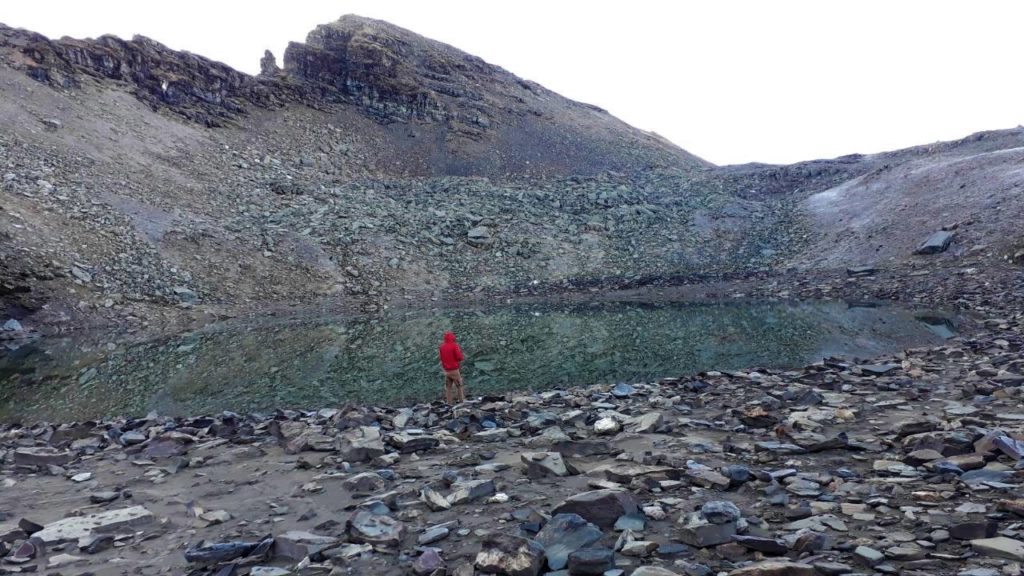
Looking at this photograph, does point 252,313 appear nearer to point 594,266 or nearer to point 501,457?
point 594,266

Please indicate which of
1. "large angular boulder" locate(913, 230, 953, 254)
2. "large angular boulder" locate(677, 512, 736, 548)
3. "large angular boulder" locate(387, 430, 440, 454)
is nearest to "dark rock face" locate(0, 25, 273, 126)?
"large angular boulder" locate(387, 430, 440, 454)

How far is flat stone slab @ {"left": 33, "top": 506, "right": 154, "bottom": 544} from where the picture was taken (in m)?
4.64

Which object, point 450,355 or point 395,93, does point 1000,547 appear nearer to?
point 450,355

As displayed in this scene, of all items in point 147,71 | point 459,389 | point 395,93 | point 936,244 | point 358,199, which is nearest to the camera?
point 459,389

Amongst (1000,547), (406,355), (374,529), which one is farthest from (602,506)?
(406,355)

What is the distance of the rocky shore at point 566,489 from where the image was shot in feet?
11.5

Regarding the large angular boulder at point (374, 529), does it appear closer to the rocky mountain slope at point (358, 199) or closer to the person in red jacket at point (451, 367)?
the person in red jacket at point (451, 367)

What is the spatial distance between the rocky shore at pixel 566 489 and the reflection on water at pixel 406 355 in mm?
3343

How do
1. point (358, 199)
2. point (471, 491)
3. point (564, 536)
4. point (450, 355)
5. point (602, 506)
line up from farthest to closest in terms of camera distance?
point (358, 199), point (450, 355), point (471, 491), point (602, 506), point (564, 536)

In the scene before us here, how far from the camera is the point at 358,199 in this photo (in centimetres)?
3406

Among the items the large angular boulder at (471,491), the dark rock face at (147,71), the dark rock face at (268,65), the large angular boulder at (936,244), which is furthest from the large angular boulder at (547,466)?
the dark rock face at (268,65)

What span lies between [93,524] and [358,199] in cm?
3056

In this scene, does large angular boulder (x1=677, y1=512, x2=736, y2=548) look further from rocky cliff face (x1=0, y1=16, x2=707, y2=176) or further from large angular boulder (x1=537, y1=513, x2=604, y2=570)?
rocky cliff face (x1=0, y1=16, x2=707, y2=176)

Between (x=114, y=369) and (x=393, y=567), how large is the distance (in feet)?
49.4
